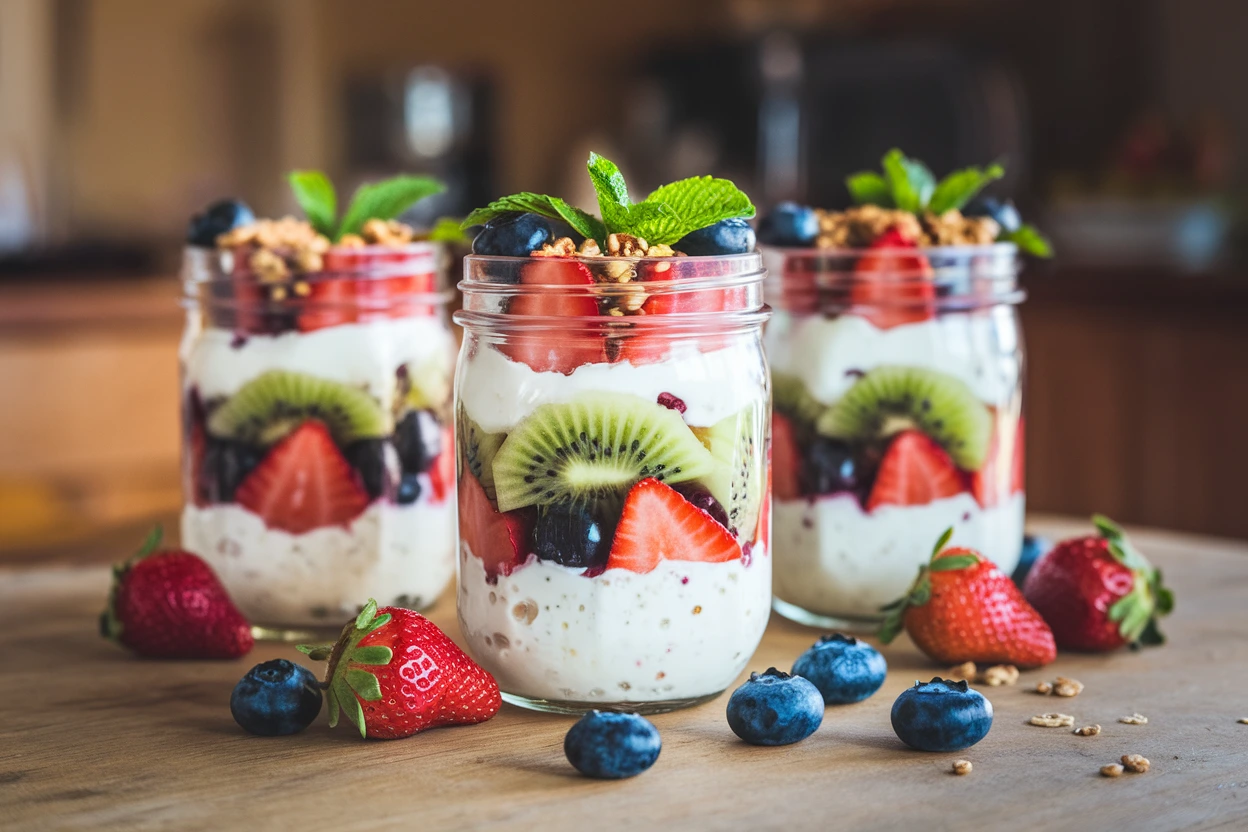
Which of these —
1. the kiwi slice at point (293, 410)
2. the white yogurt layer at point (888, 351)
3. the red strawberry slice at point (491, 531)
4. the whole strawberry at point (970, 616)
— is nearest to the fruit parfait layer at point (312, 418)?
the kiwi slice at point (293, 410)

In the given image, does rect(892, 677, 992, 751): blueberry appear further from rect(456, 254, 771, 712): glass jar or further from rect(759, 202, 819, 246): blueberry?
rect(759, 202, 819, 246): blueberry

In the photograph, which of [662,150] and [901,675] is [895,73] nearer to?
[662,150]

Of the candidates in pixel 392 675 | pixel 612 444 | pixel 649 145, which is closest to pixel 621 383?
pixel 612 444

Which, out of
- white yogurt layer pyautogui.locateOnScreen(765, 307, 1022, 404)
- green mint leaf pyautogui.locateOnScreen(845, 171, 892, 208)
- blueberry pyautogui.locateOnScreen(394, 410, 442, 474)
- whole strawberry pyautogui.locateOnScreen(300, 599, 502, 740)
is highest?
green mint leaf pyautogui.locateOnScreen(845, 171, 892, 208)

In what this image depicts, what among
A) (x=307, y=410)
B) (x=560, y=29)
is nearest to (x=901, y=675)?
(x=307, y=410)

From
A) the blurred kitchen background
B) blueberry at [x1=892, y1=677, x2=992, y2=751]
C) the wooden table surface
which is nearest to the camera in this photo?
the wooden table surface

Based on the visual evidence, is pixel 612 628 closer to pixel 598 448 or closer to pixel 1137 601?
pixel 598 448

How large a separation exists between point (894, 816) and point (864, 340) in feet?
1.65

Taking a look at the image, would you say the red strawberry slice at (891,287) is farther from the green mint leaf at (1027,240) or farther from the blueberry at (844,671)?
the blueberry at (844,671)

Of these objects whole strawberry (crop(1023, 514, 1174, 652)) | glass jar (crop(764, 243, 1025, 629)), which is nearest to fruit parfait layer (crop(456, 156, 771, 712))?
glass jar (crop(764, 243, 1025, 629))

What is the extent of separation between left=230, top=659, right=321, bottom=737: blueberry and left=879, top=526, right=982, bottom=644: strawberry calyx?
0.45m

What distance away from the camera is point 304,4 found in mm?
4414

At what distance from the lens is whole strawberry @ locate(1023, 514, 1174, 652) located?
3.69 feet

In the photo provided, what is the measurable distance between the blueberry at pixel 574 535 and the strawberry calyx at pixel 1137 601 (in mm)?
458
